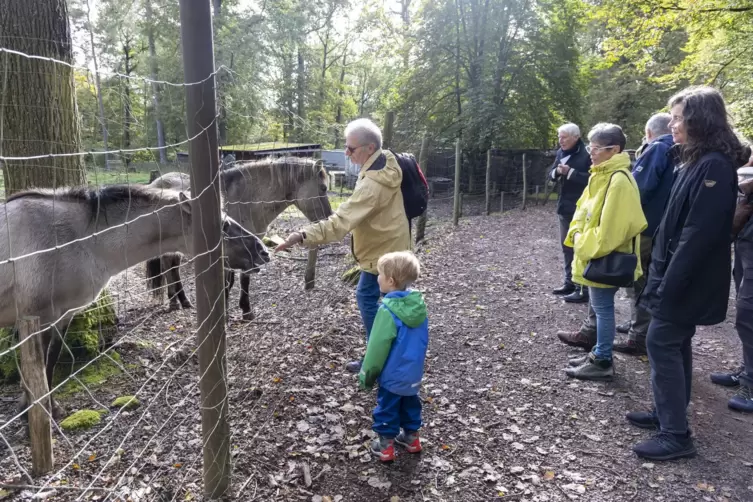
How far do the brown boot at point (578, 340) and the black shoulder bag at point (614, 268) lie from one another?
1.16 meters

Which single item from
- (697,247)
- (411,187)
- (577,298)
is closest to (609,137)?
(697,247)

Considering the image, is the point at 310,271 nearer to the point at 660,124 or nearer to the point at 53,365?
the point at 53,365

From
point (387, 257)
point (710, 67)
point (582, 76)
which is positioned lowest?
point (387, 257)

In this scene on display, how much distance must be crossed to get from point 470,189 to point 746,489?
17301mm

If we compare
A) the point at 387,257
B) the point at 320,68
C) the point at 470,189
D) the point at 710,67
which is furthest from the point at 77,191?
the point at 320,68

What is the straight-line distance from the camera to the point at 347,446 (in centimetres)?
313

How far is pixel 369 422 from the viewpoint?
11.2ft

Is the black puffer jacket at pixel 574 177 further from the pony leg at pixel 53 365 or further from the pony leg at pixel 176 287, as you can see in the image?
the pony leg at pixel 53 365

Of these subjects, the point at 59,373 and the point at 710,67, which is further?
the point at 710,67

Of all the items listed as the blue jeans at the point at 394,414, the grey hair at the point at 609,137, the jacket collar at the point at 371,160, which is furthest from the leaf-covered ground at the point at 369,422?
the grey hair at the point at 609,137

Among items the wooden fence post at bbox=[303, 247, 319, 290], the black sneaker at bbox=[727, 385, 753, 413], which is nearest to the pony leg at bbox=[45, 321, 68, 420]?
the wooden fence post at bbox=[303, 247, 319, 290]

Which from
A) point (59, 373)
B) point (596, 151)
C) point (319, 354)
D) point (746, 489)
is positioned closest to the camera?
point (746, 489)

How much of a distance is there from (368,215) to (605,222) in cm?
172

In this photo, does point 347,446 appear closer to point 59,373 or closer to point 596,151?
point 59,373
